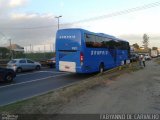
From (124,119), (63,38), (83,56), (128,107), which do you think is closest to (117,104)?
(128,107)

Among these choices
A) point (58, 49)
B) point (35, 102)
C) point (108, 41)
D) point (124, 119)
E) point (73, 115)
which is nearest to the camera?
point (124, 119)

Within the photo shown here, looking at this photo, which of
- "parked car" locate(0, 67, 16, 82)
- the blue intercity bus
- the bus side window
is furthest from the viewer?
the bus side window

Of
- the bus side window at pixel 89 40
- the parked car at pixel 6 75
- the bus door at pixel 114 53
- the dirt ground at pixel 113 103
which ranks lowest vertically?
the dirt ground at pixel 113 103

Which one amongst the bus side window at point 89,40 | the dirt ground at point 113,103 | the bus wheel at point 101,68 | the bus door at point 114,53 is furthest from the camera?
the bus door at point 114,53

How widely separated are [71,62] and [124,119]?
13.4 m

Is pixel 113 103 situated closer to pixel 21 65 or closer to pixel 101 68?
pixel 101 68

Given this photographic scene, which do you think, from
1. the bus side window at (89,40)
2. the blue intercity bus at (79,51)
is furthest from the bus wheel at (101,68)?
the bus side window at (89,40)

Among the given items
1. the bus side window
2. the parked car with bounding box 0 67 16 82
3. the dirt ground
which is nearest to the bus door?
the bus side window

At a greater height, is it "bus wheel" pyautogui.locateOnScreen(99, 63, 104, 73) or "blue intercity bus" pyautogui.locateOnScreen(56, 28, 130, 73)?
"blue intercity bus" pyautogui.locateOnScreen(56, 28, 130, 73)

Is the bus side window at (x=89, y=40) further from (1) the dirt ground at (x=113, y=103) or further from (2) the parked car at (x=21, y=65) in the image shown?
(2) the parked car at (x=21, y=65)

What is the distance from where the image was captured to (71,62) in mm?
20781

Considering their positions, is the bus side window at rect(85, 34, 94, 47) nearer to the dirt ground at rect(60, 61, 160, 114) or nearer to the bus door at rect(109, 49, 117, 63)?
the bus door at rect(109, 49, 117, 63)

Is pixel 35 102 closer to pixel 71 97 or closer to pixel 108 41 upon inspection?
pixel 71 97

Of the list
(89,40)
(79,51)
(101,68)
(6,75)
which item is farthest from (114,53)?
(6,75)
